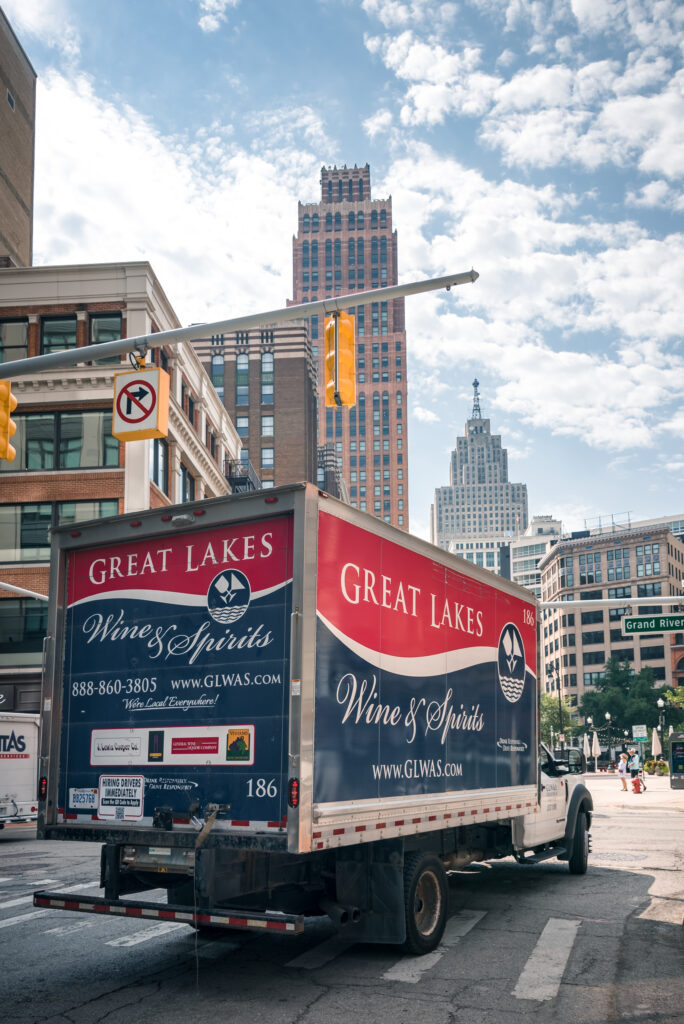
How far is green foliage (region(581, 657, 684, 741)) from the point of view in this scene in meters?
106

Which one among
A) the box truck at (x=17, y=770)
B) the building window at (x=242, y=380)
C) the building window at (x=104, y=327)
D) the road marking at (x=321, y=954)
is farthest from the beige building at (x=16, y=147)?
the road marking at (x=321, y=954)

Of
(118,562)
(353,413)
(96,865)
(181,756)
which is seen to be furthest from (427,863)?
(353,413)

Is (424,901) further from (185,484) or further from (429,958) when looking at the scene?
(185,484)

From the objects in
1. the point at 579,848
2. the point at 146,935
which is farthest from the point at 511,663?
the point at 146,935

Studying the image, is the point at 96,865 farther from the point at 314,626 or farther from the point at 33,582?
the point at 33,582

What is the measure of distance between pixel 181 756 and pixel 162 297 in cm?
3529

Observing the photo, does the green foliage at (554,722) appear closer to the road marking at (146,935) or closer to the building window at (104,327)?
the building window at (104,327)

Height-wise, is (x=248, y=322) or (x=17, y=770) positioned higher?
(x=248, y=322)

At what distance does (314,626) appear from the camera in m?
7.56

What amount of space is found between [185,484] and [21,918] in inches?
1351

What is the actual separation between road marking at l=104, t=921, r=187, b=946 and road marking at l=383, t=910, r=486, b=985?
2.35 m

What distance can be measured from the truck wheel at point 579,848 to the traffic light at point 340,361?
23.5 ft

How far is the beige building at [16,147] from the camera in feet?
185

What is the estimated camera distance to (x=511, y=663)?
11.7 m
